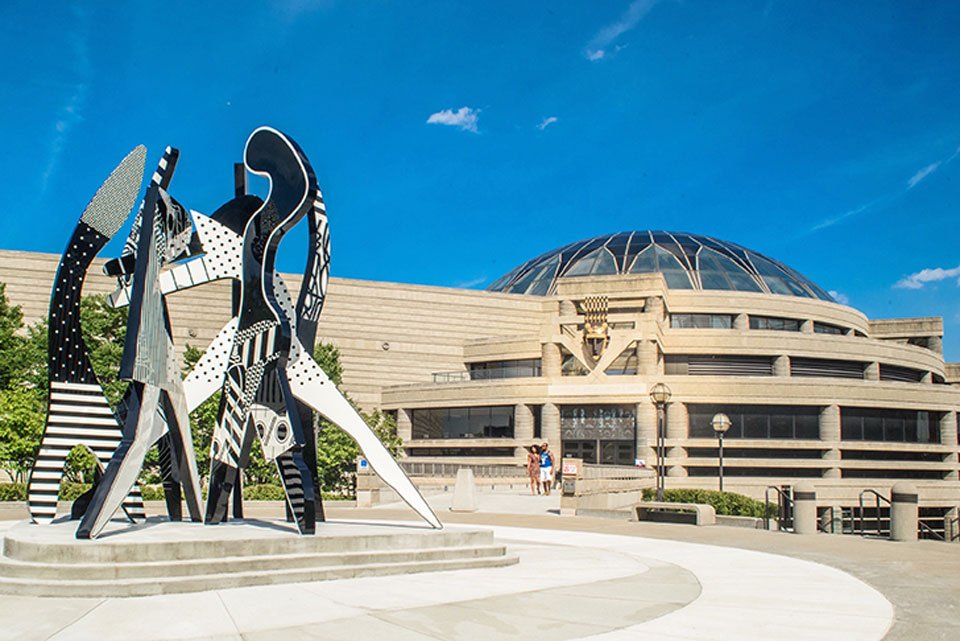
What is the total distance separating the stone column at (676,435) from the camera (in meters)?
48.7

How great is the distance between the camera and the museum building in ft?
164

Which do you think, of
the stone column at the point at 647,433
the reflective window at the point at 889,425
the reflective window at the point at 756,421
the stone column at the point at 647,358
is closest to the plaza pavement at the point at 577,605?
the stone column at the point at 647,433

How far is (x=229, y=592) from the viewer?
32.1 feet

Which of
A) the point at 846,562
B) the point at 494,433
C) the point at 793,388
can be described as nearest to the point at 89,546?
the point at 846,562

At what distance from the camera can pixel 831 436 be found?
168 feet

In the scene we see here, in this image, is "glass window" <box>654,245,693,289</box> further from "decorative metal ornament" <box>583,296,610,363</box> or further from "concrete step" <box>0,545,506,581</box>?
"concrete step" <box>0,545,506,581</box>

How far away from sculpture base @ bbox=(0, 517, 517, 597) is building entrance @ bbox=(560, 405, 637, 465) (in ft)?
123

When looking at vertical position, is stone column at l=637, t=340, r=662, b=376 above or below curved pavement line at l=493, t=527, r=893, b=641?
above

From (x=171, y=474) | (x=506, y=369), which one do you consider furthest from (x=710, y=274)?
(x=171, y=474)

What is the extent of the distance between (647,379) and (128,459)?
131ft

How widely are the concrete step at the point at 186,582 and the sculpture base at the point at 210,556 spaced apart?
11 millimetres

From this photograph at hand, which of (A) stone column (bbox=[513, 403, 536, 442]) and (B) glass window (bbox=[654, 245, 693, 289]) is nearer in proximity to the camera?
(A) stone column (bbox=[513, 403, 536, 442])

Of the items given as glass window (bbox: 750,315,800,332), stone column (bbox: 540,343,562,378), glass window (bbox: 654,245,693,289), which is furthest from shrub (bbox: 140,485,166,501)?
glass window (bbox: 750,315,800,332)

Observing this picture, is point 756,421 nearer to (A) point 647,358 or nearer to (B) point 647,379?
(B) point 647,379
